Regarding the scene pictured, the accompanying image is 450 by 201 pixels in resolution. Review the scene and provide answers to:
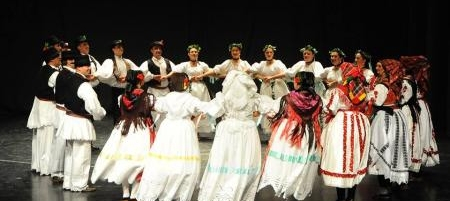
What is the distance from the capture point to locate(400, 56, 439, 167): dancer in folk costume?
7344mm

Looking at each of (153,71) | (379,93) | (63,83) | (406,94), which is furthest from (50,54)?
(406,94)

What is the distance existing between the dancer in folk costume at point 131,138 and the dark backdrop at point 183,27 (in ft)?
22.7

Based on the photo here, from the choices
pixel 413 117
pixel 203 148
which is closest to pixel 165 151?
pixel 413 117

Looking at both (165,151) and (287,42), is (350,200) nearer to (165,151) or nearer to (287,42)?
(165,151)

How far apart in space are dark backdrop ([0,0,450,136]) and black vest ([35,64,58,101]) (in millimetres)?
5416

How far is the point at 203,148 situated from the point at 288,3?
425cm

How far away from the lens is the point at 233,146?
5910 mm

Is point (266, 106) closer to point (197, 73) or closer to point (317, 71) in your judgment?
point (317, 71)

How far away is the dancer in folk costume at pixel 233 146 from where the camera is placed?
591 centimetres

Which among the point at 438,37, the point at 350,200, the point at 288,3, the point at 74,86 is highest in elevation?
the point at 288,3

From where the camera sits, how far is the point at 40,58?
1311cm

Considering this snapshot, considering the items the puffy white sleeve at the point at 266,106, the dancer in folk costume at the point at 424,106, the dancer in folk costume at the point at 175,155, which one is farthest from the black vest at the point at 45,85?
the dancer in folk costume at the point at 424,106

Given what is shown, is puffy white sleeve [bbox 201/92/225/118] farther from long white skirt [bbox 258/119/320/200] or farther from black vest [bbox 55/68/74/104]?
black vest [bbox 55/68/74/104]

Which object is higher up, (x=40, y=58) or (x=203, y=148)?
(x=40, y=58)
